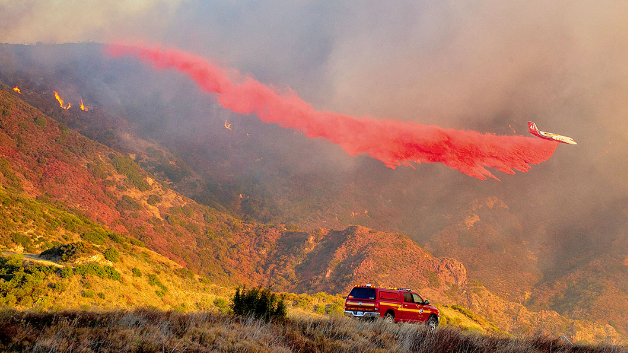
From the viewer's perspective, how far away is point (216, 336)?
10828 millimetres

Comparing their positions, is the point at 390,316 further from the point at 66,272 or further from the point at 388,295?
the point at 66,272

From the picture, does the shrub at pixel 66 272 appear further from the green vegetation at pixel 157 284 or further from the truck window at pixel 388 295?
the truck window at pixel 388 295

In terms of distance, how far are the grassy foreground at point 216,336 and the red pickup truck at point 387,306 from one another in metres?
2.44

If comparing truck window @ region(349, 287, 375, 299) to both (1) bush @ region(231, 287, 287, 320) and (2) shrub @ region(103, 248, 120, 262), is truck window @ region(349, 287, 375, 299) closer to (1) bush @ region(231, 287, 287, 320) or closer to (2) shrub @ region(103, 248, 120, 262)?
(1) bush @ region(231, 287, 287, 320)

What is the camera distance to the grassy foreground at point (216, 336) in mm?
8836

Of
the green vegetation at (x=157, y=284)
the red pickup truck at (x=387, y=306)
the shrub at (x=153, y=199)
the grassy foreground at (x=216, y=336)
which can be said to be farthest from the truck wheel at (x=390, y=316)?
the shrub at (x=153, y=199)

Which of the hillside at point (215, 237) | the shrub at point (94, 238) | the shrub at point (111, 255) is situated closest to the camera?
the shrub at point (111, 255)

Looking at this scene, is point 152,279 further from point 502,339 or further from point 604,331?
point 604,331

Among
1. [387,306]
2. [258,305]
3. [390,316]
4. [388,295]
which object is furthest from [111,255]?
[390,316]

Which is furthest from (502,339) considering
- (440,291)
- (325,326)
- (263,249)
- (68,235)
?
(263,249)

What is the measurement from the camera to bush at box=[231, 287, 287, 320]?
15.6 meters

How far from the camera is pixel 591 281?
110000mm

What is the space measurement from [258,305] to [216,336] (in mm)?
5248

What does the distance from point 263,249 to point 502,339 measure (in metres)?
119
